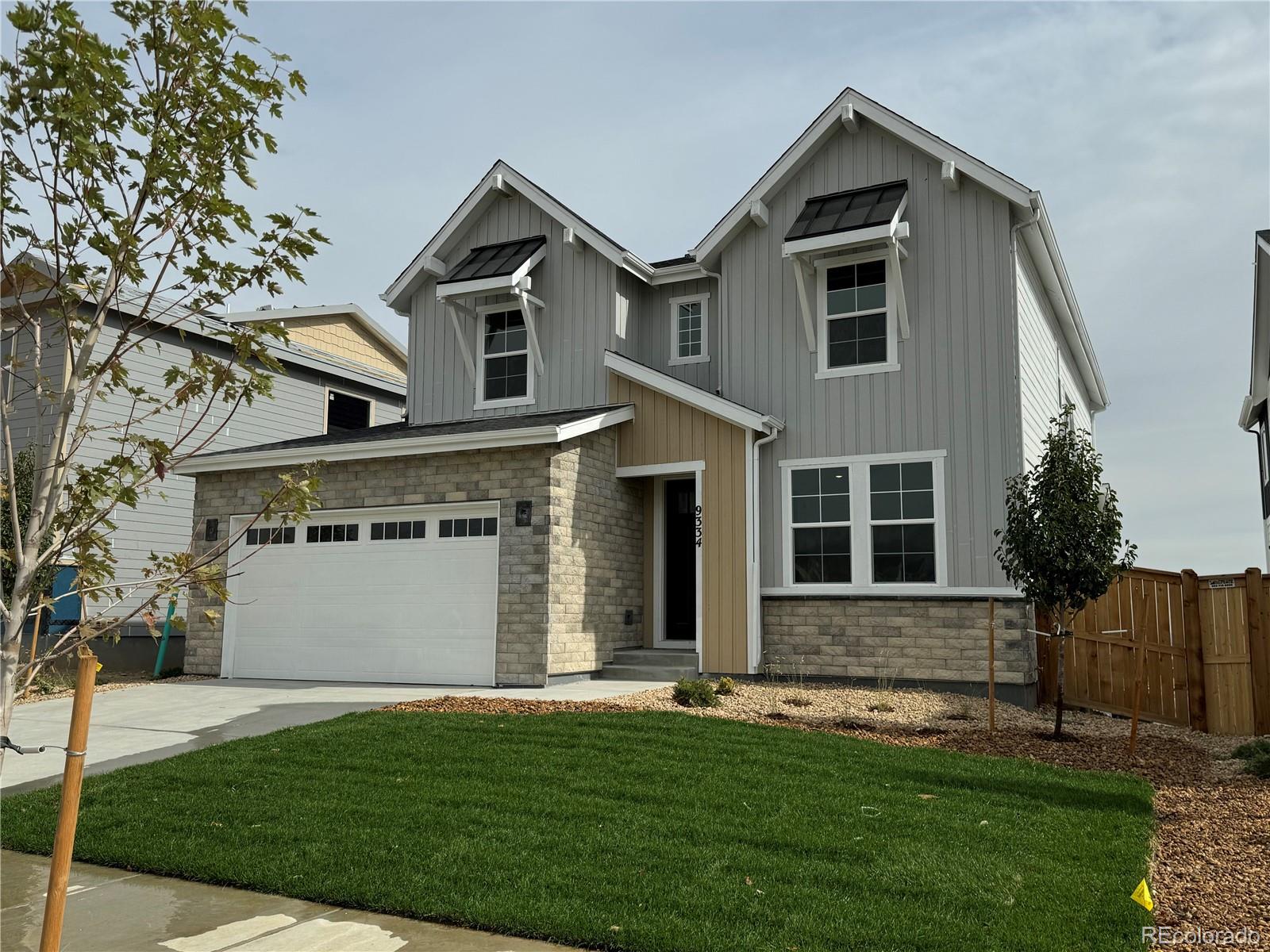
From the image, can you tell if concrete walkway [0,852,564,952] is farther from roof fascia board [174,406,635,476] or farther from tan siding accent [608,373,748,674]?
tan siding accent [608,373,748,674]

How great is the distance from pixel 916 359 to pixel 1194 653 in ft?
16.5

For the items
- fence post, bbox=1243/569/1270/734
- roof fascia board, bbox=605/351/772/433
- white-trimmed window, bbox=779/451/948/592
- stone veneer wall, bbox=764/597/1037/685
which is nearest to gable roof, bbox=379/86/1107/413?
roof fascia board, bbox=605/351/772/433

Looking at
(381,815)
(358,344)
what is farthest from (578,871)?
(358,344)

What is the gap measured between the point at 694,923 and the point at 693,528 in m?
10.3

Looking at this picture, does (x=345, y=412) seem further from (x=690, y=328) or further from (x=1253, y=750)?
(x=1253, y=750)

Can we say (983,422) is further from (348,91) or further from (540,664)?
(348,91)

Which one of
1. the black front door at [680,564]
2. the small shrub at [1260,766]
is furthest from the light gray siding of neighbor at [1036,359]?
the small shrub at [1260,766]

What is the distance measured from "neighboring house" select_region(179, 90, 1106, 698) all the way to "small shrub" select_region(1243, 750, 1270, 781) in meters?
4.20

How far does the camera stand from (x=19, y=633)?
3229 millimetres

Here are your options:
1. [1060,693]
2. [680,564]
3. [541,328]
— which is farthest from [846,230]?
[1060,693]

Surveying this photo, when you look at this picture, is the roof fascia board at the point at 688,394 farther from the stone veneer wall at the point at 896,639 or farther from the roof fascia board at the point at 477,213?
the stone veneer wall at the point at 896,639

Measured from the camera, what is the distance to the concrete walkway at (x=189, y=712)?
28.9ft

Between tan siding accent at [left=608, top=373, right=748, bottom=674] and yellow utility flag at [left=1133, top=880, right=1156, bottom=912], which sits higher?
tan siding accent at [left=608, top=373, right=748, bottom=674]

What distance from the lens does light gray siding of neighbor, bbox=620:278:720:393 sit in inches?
623
